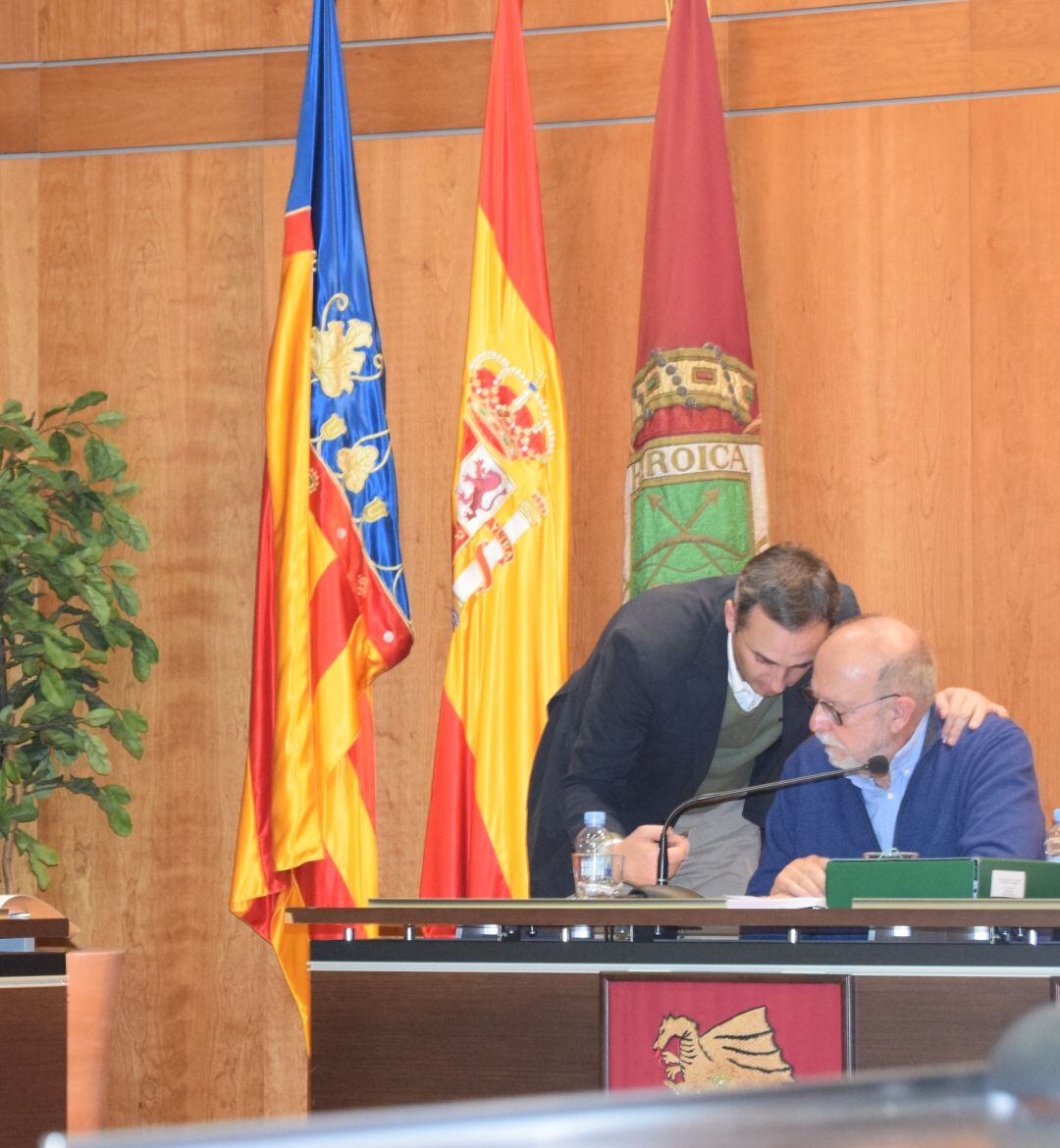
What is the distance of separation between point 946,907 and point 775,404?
113 inches

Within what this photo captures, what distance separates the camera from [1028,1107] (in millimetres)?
360

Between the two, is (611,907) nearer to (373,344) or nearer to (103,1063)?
(103,1063)

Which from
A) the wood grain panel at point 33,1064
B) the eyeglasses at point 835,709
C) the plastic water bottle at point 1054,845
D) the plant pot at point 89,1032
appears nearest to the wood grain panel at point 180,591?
the plant pot at point 89,1032

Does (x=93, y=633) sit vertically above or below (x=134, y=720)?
above

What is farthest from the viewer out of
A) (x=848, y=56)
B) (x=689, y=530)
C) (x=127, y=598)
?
(x=848, y=56)

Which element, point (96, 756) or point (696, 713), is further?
point (96, 756)

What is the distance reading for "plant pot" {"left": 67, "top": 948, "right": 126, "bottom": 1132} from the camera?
10.4 feet

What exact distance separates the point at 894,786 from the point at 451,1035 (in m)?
1.00

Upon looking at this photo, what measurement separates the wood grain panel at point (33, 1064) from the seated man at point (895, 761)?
1.18 metres

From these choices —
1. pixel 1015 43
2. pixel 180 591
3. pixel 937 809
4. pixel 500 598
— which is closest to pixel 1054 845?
pixel 937 809

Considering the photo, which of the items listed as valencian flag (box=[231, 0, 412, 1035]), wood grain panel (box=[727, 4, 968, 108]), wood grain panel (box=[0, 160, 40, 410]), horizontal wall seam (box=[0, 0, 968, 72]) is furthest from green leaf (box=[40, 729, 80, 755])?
wood grain panel (box=[727, 4, 968, 108])

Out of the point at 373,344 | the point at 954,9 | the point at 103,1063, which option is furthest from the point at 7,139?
the point at 103,1063

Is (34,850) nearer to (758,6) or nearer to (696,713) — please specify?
(696,713)

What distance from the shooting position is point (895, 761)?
118 inches
